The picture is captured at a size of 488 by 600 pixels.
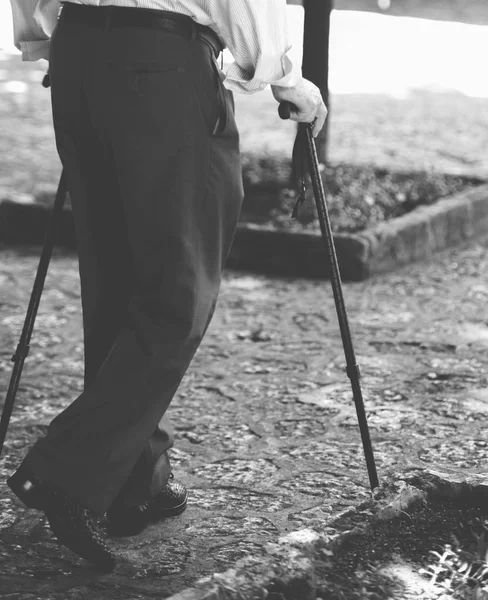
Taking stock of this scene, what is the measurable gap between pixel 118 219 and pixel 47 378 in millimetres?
1815

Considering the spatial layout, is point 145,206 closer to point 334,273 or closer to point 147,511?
point 334,273

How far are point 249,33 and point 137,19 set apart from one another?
0.29 m

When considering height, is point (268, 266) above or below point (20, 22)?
below

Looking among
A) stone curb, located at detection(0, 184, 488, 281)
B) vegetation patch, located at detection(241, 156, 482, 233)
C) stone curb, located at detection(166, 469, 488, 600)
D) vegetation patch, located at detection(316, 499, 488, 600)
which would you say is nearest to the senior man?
stone curb, located at detection(166, 469, 488, 600)

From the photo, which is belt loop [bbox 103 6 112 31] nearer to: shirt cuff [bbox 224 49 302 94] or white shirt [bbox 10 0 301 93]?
white shirt [bbox 10 0 301 93]

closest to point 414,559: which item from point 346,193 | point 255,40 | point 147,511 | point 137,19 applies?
point 147,511

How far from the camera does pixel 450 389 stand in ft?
15.5

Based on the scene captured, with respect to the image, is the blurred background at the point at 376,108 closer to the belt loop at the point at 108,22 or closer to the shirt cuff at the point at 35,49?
the shirt cuff at the point at 35,49

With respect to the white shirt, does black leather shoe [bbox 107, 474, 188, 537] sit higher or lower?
lower

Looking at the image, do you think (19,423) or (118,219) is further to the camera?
(19,423)

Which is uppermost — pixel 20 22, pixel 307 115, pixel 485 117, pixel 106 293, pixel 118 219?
pixel 20 22

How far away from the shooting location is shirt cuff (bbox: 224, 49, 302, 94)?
9.86ft

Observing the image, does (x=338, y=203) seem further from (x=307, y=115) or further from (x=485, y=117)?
(x=485, y=117)

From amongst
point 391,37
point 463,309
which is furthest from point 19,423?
point 391,37
